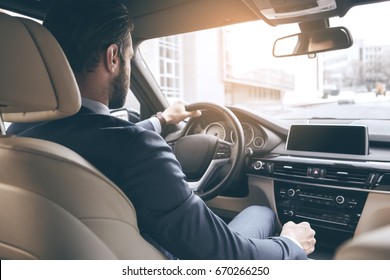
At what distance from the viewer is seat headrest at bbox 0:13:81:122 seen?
939mm

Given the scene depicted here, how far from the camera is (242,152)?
2.13 m

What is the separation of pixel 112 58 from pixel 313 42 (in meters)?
1.22

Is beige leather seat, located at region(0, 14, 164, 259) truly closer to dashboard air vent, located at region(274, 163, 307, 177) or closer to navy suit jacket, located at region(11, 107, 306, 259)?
navy suit jacket, located at region(11, 107, 306, 259)

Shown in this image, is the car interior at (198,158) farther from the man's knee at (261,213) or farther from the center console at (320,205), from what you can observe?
the man's knee at (261,213)

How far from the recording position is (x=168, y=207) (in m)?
1.04

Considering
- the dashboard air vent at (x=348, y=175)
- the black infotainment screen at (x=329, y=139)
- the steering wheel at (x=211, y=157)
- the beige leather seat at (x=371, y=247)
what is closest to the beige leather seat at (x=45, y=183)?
the beige leather seat at (x=371, y=247)

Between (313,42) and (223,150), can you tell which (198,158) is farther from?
(313,42)

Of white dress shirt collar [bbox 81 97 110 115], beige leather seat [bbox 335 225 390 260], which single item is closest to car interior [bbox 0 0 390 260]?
beige leather seat [bbox 335 225 390 260]

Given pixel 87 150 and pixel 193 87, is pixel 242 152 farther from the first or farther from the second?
pixel 193 87

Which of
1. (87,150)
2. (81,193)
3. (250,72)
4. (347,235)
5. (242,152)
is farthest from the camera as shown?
(250,72)

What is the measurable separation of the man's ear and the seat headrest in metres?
0.21

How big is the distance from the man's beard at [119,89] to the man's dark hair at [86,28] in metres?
0.09

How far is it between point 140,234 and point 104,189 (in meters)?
0.20
